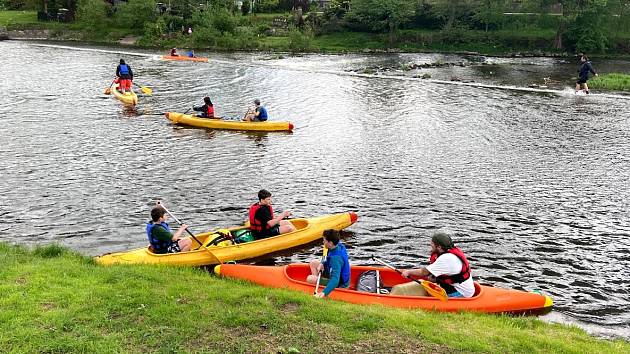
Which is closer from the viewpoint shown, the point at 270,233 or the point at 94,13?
the point at 270,233

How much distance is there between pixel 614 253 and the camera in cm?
1444

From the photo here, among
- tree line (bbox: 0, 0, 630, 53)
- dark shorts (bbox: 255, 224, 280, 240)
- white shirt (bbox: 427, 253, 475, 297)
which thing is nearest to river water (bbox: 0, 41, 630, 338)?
dark shorts (bbox: 255, 224, 280, 240)

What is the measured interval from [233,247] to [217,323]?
5093 mm

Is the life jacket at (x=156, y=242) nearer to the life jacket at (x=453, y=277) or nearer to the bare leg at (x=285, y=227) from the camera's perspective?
the bare leg at (x=285, y=227)

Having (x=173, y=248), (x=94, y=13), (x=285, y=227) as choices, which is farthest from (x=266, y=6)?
(x=173, y=248)

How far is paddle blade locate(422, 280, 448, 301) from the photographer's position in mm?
10875

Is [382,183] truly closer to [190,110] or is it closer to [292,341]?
[292,341]

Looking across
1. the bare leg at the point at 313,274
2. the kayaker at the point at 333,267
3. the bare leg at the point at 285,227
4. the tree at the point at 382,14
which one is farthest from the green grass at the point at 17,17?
the kayaker at the point at 333,267

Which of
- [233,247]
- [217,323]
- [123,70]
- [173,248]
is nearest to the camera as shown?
[217,323]

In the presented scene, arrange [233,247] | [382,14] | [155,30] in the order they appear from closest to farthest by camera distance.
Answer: [233,247] < [155,30] < [382,14]

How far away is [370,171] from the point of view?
21062mm

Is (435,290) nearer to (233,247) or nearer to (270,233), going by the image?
(270,233)

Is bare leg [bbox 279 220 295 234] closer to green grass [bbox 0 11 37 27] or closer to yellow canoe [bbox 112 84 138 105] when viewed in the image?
yellow canoe [bbox 112 84 138 105]

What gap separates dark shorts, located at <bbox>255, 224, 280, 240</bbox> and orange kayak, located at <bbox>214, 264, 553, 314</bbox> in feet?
7.35
